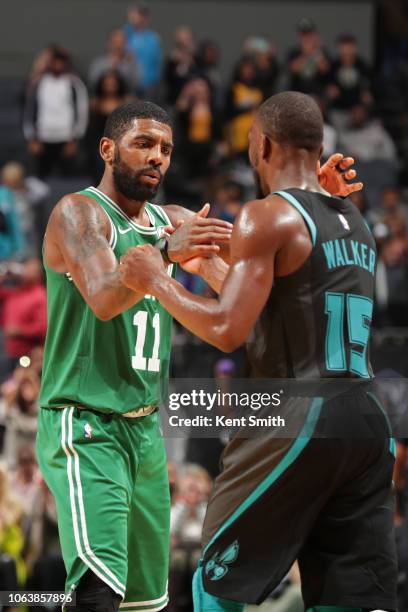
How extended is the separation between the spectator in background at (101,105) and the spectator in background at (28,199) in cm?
70

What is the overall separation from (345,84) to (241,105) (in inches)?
66.2

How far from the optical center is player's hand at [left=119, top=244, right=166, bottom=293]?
4.37 m

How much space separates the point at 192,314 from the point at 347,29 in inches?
610

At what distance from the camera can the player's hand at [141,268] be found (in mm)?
4367

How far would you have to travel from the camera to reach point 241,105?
15125mm

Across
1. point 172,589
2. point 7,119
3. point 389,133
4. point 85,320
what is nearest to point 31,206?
point 7,119

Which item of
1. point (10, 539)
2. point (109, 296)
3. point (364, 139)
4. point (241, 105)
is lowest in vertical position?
point (10, 539)

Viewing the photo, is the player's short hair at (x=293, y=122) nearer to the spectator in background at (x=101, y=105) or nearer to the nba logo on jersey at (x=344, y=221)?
the nba logo on jersey at (x=344, y=221)

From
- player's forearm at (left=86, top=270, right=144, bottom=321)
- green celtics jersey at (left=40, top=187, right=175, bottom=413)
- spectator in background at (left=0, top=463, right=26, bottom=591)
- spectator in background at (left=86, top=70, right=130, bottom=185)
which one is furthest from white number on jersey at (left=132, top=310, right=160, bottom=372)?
spectator in background at (left=86, top=70, right=130, bottom=185)

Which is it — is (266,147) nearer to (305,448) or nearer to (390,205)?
(305,448)

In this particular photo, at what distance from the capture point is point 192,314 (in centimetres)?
404

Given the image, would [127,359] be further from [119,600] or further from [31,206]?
[31,206]

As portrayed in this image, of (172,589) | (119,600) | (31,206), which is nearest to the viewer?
(119,600)

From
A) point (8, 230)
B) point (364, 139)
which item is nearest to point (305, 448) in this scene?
point (8, 230)
